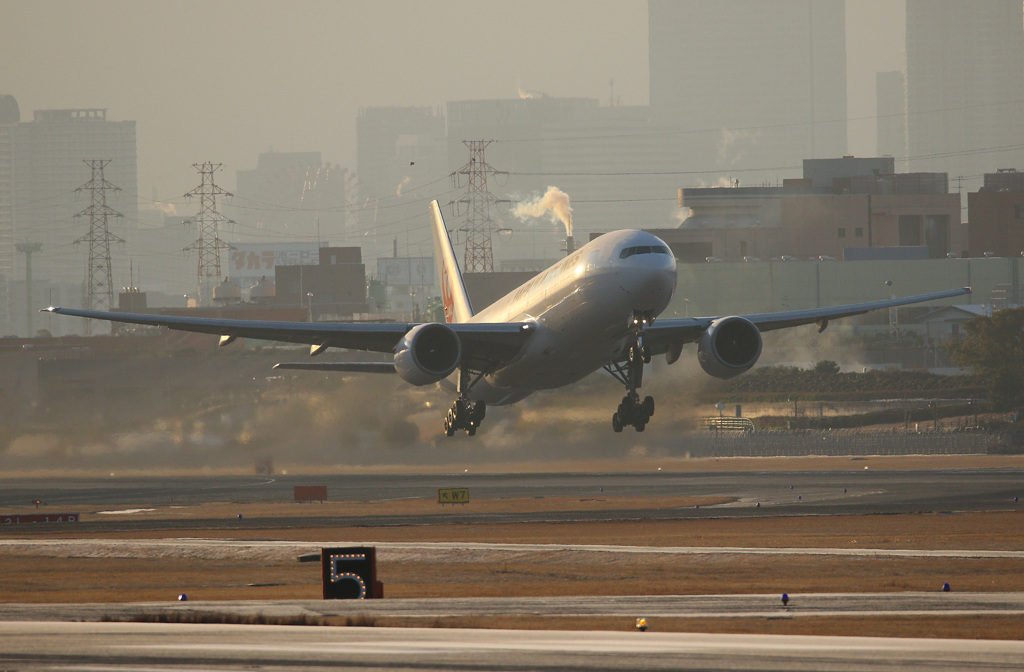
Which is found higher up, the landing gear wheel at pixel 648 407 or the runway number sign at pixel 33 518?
the landing gear wheel at pixel 648 407

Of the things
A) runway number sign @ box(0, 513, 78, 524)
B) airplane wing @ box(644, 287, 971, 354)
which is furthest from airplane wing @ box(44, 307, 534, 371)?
runway number sign @ box(0, 513, 78, 524)

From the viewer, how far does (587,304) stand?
47.1 meters

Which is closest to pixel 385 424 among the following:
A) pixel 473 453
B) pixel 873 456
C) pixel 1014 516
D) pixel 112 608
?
pixel 473 453

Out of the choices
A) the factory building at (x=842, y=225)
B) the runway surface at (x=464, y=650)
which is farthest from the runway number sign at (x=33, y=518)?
the factory building at (x=842, y=225)

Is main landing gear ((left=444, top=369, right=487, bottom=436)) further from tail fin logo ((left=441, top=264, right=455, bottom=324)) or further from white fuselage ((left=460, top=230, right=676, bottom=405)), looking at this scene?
tail fin logo ((left=441, top=264, right=455, bottom=324))

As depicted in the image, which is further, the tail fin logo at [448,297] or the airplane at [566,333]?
the tail fin logo at [448,297]

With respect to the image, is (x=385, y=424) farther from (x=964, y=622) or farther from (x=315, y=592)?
(x=964, y=622)

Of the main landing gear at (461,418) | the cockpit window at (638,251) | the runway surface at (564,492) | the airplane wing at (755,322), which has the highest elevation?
the cockpit window at (638,251)

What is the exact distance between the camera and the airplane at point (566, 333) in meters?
46.3

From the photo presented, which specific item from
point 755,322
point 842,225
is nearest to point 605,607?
point 755,322

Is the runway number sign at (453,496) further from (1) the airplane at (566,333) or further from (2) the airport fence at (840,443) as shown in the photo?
(2) the airport fence at (840,443)

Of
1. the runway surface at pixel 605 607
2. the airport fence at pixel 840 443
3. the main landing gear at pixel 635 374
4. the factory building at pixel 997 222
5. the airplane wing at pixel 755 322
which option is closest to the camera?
the runway surface at pixel 605 607

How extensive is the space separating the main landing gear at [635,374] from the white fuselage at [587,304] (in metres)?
0.35

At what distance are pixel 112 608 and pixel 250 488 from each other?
54.5m
